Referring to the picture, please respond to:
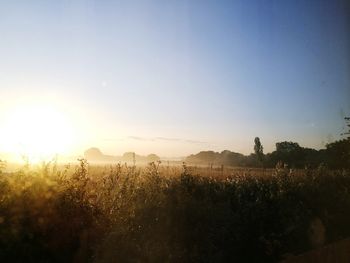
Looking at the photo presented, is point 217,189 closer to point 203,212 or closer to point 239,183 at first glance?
point 239,183

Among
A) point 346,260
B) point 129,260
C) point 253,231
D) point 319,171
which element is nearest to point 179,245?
point 129,260

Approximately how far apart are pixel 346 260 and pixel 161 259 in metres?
2.65

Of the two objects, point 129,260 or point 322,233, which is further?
point 322,233

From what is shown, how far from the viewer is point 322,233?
9836 millimetres

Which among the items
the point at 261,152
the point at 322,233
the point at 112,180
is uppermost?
the point at 261,152

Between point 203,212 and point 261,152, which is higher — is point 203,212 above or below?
below

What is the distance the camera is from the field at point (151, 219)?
5492mm

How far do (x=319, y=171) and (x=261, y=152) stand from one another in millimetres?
68677

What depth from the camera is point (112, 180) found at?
8.41m

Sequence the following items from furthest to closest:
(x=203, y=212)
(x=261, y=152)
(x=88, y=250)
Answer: (x=261, y=152) → (x=203, y=212) → (x=88, y=250)

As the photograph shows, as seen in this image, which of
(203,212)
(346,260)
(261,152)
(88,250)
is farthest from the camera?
(261,152)

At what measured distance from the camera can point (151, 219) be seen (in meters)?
6.65

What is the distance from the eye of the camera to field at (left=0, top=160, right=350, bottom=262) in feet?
18.0

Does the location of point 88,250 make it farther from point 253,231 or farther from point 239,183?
point 239,183
